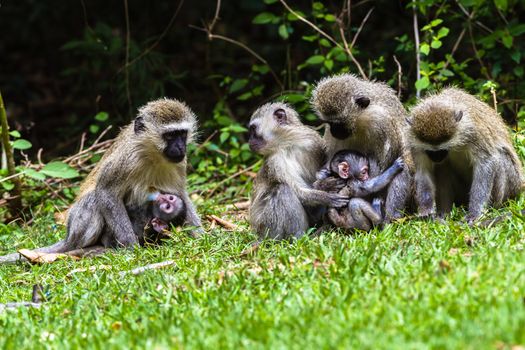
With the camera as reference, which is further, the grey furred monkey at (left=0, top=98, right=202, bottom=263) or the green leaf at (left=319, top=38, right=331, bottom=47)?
the green leaf at (left=319, top=38, right=331, bottom=47)

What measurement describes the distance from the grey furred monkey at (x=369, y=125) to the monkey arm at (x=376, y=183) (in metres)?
0.05

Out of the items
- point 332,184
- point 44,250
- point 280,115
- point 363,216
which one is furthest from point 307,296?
point 44,250

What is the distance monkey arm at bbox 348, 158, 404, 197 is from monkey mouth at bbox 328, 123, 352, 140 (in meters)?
0.44

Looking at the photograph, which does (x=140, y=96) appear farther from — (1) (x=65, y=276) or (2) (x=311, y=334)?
(2) (x=311, y=334)

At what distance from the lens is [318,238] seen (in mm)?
7418

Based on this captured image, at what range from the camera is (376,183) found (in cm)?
785

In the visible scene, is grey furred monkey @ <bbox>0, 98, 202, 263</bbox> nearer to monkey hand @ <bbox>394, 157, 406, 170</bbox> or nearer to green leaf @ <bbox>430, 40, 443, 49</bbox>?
monkey hand @ <bbox>394, 157, 406, 170</bbox>

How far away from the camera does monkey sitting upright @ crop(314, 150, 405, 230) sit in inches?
304

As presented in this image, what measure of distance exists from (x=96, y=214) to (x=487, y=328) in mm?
5494

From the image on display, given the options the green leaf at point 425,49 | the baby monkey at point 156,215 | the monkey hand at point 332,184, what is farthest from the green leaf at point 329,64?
the monkey hand at point 332,184

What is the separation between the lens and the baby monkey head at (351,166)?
7.86 m

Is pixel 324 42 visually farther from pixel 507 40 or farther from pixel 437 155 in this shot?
pixel 437 155

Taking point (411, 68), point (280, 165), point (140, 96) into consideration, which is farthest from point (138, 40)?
point (280, 165)

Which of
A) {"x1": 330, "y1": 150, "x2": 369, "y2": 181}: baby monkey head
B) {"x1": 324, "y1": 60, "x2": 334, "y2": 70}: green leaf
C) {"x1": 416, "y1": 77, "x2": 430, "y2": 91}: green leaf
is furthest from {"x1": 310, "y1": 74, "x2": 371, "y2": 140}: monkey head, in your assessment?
{"x1": 324, "y1": 60, "x2": 334, "y2": 70}: green leaf
